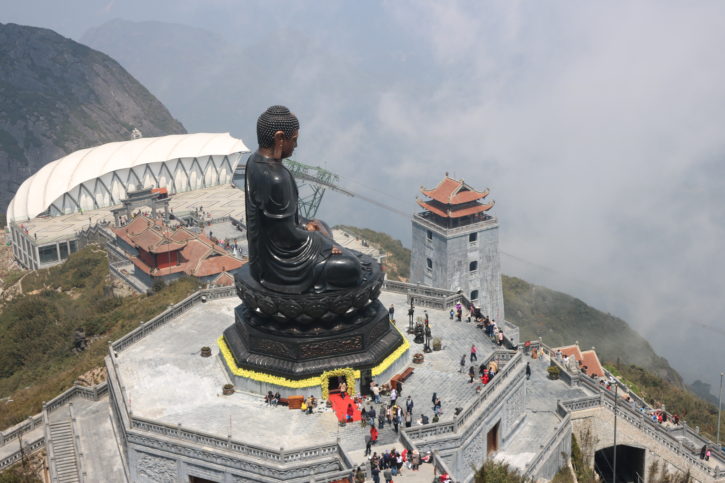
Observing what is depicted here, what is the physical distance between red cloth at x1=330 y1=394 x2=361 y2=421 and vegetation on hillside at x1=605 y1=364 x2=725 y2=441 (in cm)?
2182

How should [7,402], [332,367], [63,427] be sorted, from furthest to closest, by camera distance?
[7,402] → [63,427] → [332,367]

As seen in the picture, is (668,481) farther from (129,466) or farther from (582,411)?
(129,466)

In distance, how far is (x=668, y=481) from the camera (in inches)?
1314

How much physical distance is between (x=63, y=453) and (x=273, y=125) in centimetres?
1535

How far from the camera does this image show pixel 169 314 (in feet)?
123

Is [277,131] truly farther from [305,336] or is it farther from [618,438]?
[618,438]

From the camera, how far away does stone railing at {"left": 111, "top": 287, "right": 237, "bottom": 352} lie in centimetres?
3456

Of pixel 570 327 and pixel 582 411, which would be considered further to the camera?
Answer: pixel 570 327

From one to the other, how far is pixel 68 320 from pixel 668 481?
38.7 m

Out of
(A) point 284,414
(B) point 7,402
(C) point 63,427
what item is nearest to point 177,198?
(B) point 7,402

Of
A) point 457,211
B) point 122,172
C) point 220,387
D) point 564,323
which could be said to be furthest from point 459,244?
point 122,172

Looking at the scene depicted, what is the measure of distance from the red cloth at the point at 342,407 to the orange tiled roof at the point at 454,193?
992 inches

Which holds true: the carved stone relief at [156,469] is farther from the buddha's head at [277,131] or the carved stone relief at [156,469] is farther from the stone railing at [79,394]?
the buddha's head at [277,131]

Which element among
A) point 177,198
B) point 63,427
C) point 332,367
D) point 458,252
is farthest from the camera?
point 177,198
